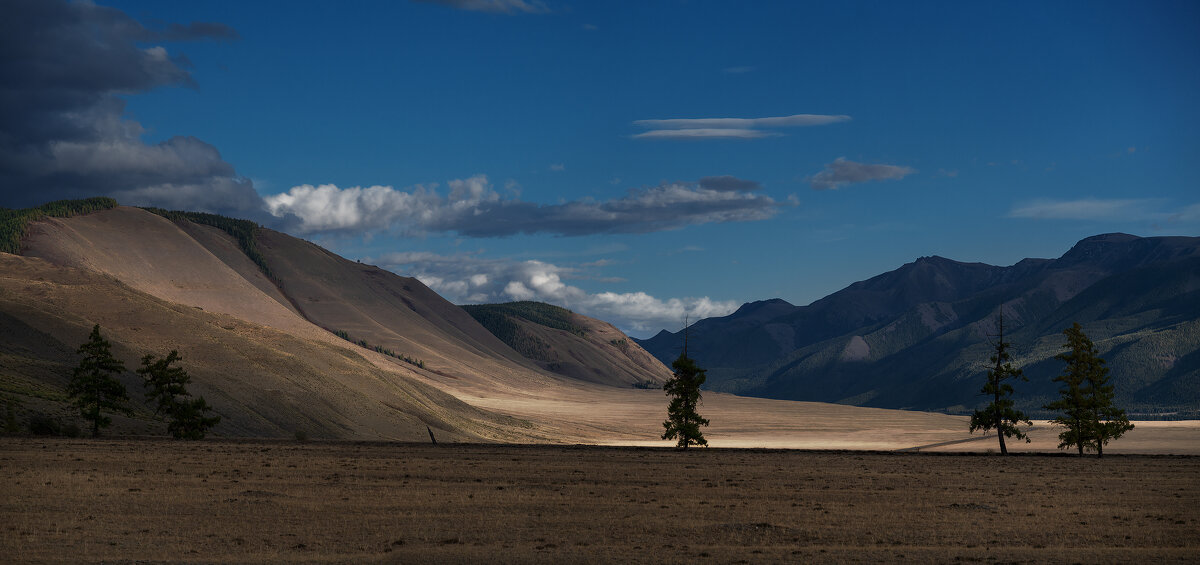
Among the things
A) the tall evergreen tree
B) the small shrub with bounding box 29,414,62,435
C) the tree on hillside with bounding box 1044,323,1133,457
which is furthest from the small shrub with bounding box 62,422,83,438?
the tree on hillside with bounding box 1044,323,1133,457

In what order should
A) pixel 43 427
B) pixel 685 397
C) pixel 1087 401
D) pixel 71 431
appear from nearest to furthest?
pixel 43 427, pixel 71 431, pixel 1087 401, pixel 685 397

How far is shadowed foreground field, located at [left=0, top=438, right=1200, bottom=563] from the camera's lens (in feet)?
92.8

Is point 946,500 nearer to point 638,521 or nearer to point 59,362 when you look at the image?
point 638,521

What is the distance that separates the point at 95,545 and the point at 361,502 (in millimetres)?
11234

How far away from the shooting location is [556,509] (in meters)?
36.9

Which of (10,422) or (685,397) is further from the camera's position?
(685,397)

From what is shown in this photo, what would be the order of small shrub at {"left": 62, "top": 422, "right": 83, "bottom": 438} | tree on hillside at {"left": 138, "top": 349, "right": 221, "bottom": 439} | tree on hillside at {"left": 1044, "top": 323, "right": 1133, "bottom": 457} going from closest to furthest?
small shrub at {"left": 62, "top": 422, "right": 83, "bottom": 438}
tree on hillside at {"left": 1044, "top": 323, "right": 1133, "bottom": 457}
tree on hillside at {"left": 138, "top": 349, "right": 221, "bottom": 439}

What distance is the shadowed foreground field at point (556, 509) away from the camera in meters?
28.3

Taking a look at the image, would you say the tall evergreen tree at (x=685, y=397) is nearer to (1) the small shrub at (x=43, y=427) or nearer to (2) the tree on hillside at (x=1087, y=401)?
(2) the tree on hillside at (x=1087, y=401)

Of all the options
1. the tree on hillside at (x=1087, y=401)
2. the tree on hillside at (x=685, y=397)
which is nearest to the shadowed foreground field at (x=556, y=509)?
the tree on hillside at (x=1087, y=401)

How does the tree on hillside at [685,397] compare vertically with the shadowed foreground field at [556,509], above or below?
above

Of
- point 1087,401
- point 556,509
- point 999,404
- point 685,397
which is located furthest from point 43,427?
point 1087,401

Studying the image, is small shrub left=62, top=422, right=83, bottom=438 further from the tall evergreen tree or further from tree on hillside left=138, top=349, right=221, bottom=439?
the tall evergreen tree

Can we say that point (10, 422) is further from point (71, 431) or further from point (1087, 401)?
point (1087, 401)
